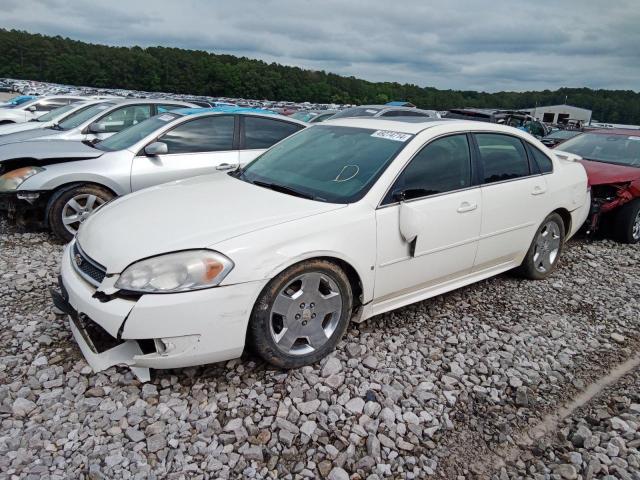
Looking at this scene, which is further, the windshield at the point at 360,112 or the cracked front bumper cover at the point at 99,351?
the windshield at the point at 360,112

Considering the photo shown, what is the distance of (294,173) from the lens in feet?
11.1

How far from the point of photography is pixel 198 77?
80.0 metres

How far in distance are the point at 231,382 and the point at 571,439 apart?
189 centimetres

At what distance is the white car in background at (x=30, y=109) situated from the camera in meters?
13.5

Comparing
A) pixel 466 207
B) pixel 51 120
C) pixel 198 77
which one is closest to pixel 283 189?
pixel 466 207

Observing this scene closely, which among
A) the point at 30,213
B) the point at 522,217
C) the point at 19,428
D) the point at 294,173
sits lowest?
the point at 19,428

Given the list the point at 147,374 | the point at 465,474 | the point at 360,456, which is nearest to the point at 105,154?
the point at 147,374

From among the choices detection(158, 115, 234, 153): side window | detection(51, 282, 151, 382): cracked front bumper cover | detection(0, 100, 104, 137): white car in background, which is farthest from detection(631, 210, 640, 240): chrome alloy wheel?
detection(0, 100, 104, 137): white car in background

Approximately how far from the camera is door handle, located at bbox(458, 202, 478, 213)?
11.2 feet

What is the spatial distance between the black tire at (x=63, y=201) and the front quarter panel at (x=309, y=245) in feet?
10.1

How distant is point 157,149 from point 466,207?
3.24 meters

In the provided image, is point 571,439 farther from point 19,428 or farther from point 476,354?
point 19,428

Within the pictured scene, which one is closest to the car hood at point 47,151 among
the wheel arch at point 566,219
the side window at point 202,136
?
the side window at point 202,136

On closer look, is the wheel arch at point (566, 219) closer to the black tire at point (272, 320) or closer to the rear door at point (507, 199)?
A: the rear door at point (507, 199)
